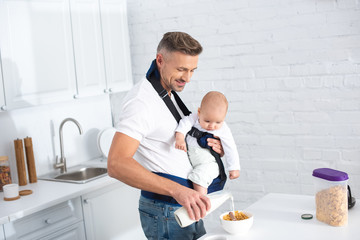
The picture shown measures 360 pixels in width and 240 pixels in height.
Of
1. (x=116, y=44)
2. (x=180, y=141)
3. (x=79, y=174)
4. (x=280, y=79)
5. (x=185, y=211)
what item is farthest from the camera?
(x=116, y=44)

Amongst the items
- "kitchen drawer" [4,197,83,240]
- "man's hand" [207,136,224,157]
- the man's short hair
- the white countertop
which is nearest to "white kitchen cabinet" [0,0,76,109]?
the white countertop

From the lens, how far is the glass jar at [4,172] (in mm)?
2922

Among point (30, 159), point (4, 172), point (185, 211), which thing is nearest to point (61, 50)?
point (30, 159)

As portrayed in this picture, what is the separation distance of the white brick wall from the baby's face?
1311 mm

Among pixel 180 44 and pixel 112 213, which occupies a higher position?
pixel 180 44

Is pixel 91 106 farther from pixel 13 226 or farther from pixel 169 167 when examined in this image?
pixel 169 167

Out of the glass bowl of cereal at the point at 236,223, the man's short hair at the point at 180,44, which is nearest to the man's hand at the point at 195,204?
the glass bowl of cereal at the point at 236,223

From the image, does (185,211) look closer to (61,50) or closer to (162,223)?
(162,223)

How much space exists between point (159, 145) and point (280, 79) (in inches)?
60.2

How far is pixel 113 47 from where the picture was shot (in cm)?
362

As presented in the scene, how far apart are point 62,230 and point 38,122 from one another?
0.87m

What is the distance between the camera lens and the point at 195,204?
1.71 m

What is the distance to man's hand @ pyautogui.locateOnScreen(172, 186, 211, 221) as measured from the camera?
5.55ft

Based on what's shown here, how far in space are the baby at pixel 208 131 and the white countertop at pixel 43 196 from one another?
1.06 metres
